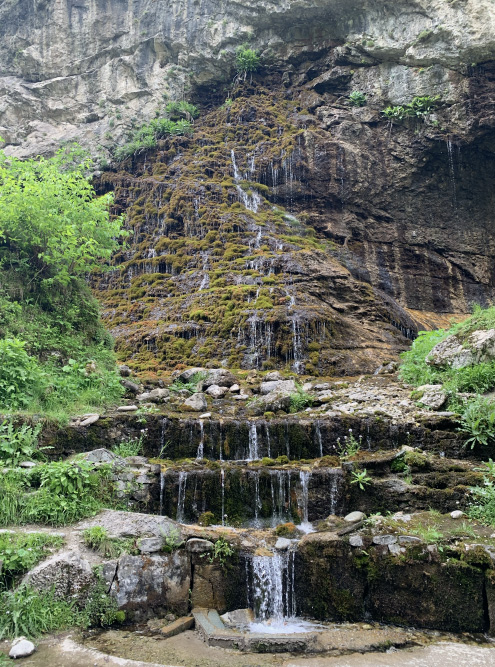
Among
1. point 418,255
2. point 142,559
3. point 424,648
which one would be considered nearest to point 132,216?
point 418,255

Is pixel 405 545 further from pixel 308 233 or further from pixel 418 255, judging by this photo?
pixel 418 255

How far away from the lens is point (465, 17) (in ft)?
75.2

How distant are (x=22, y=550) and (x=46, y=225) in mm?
7052

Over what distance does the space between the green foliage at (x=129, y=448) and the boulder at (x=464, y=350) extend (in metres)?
5.82

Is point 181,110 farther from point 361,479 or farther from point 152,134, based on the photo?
point 361,479

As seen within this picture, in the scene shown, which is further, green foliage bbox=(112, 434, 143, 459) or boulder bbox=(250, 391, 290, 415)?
boulder bbox=(250, 391, 290, 415)

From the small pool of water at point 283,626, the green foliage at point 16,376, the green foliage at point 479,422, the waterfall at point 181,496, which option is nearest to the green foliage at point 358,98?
the green foliage at point 479,422

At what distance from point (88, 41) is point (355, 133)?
18.4 meters

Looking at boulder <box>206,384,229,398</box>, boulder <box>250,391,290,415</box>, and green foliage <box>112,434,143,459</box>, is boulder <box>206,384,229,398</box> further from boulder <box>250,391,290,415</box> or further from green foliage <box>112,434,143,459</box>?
green foliage <box>112,434,143,459</box>

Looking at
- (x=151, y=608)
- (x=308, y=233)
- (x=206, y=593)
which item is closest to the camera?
(x=151, y=608)

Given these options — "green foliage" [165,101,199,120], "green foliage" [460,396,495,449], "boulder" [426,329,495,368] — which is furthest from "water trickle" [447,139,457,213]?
"green foliage" [460,396,495,449]

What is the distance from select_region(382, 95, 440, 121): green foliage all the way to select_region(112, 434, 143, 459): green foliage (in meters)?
22.7

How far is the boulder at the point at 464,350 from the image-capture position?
8.76 meters

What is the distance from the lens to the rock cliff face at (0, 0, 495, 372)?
52.6 feet
